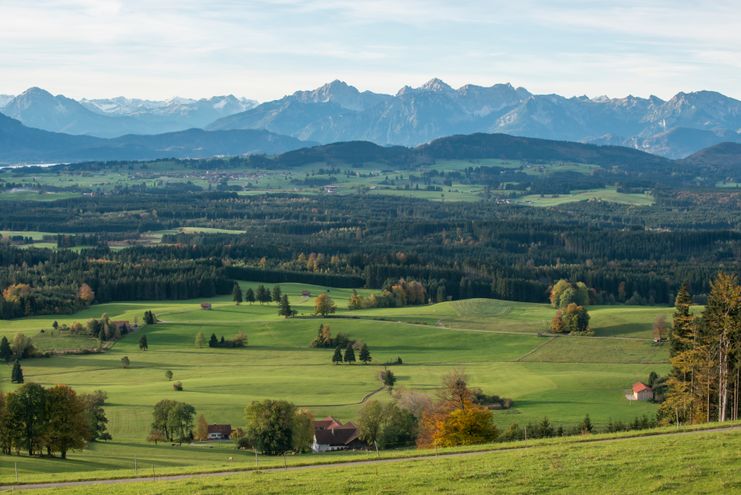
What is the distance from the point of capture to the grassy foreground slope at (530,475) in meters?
34.4

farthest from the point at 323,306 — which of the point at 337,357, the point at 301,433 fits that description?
the point at 301,433

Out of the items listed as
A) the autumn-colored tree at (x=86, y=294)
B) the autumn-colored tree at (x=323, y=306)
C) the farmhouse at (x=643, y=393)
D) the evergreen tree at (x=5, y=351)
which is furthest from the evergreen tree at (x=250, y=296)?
the farmhouse at (x=643, y=393)

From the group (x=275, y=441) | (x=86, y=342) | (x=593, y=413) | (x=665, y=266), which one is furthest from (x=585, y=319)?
(x=665, y=266)

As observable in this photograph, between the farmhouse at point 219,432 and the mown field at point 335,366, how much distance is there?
2.58 metres

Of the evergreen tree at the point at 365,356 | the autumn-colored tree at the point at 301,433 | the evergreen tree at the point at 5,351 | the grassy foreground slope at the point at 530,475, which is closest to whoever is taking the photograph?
the grassy foreground slope at the point at 530,475

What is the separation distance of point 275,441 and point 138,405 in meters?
19.1

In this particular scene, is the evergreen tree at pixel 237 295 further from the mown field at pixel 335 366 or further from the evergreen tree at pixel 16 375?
the evergreen tree at pixel 16 375

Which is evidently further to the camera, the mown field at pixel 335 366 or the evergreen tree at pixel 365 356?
the evergreen tree at pixel 365 356

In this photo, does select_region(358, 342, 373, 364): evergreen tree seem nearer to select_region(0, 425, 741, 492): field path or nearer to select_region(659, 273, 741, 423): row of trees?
select_region(659, 273, 741, 423): row of trees

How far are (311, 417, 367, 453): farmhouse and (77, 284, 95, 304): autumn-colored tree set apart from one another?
270 ft

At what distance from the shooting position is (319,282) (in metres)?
172

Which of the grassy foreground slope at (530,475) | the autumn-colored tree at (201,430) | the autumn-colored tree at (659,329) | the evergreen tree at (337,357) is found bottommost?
the evergreen tree at (337,357)

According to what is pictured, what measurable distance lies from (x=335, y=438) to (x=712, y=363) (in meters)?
25.1

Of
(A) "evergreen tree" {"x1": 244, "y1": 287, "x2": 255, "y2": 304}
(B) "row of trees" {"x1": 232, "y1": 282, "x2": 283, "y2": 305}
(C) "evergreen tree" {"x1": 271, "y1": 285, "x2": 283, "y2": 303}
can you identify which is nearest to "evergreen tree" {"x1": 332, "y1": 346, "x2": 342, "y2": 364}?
(B) "row of trees" {"x1": 232, "y1": 282, "x2": 283, "y2": 305}
